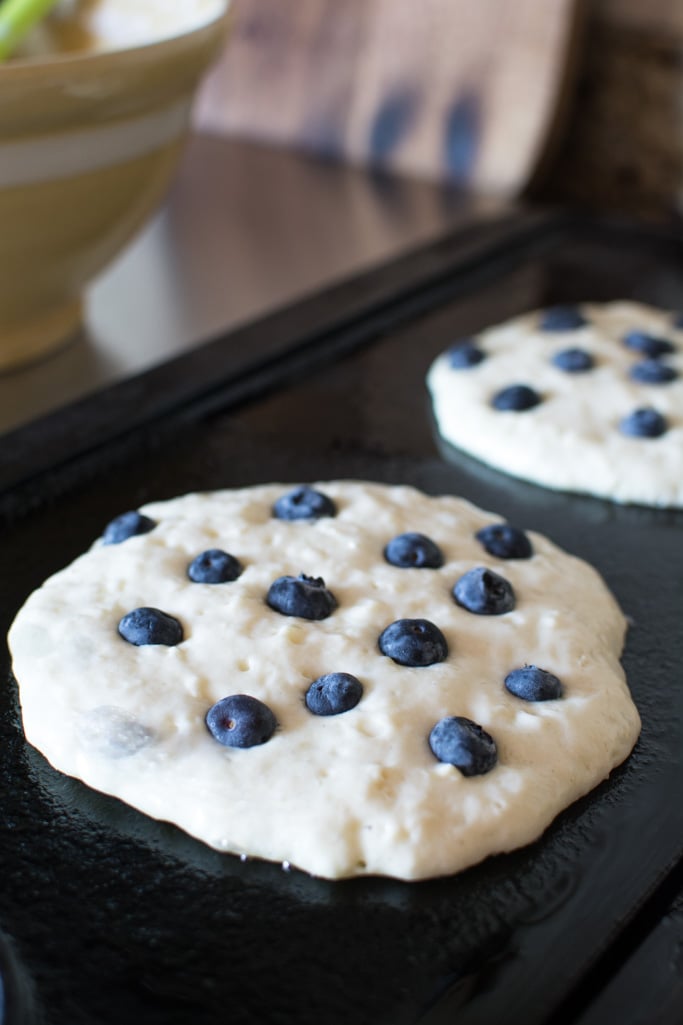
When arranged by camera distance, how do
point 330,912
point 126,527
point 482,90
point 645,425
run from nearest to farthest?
point 330,912 < point 126,527 < point 645,425 < point 482,90

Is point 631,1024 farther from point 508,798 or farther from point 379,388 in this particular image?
point 379,388

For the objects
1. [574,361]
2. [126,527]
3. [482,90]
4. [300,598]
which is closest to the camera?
[300,598]

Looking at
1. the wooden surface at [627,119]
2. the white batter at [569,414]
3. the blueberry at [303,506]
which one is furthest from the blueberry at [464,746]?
the wooden surface at [627,119]

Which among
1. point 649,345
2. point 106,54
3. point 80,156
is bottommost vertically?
point 649,345

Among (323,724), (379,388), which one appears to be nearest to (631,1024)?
(323,724)

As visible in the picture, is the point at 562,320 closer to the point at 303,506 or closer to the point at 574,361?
the point at 574,361

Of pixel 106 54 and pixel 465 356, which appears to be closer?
pixel 106 54

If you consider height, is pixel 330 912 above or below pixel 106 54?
below

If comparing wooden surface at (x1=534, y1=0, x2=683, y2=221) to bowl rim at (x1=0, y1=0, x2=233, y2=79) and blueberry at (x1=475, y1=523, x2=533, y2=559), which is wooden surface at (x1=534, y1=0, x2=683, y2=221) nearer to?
bowl rim at (x1=0, y1=0, x2=233, y2=79)

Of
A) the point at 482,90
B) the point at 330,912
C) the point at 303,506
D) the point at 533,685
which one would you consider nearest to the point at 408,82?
the point at 482,90
